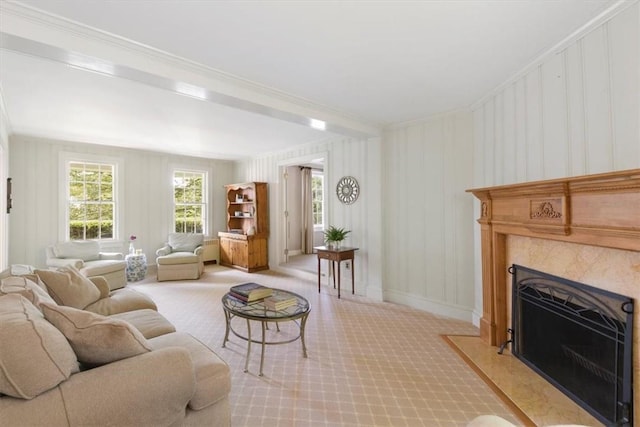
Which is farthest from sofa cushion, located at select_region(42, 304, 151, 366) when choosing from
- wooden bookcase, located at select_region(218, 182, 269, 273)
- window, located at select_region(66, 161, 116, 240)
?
window, located at select_region(66, 161, 116, 240)

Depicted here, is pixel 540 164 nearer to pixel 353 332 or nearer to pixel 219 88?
pixel 353 332

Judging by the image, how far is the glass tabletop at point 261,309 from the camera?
2320mm

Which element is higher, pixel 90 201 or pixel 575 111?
pixel 575 111

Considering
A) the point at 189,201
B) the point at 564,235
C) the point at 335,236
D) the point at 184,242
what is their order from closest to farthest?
the point at 564,235 < the point at 335,236 < the point at 184,242 < the point at 189,201

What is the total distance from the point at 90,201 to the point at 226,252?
2653mm

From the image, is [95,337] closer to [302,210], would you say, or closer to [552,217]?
[552,217]

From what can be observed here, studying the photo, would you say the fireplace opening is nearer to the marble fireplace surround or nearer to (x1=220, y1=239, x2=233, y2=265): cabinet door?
the marble fireplace surround

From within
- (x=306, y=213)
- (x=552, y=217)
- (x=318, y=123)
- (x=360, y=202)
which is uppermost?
(x=318, y=123)

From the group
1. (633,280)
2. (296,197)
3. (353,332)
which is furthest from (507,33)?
(296,197)

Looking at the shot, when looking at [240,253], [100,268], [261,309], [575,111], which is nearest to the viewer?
[575,111]

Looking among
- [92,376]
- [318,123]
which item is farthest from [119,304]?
[318,123]

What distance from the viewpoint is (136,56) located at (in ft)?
7.23

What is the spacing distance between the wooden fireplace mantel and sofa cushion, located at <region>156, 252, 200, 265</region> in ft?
A: 15.2

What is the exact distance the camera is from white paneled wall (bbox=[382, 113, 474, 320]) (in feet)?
11.6
